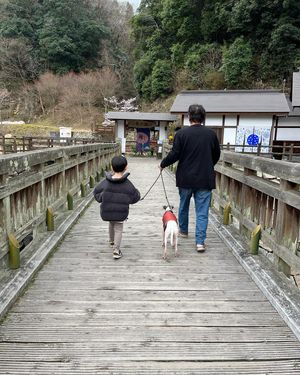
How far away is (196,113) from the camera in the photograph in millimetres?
3816

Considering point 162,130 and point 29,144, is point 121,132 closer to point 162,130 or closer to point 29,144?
point 162,130

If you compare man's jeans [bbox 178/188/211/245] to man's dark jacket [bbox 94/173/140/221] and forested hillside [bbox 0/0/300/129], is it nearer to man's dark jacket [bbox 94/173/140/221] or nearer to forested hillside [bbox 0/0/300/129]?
man's dark jacket [bbox 94/173/140/221]

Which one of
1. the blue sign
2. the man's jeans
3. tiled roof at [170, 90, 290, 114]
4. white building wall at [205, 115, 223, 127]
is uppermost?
tiled roof at [170, 90, 290, 114]

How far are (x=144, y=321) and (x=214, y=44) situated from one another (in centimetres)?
3399

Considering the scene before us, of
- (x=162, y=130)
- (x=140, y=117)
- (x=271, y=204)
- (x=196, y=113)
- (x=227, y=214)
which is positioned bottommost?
(x=227, y=214)

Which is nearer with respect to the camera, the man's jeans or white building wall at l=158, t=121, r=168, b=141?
the man's jeans

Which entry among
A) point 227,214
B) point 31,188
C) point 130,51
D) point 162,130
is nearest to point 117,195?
point 31,188

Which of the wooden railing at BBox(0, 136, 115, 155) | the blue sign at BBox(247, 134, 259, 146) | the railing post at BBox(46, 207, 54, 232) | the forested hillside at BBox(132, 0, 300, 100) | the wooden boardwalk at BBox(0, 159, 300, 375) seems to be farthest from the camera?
the forested hillside at BBox(132, 0, 300, 100)

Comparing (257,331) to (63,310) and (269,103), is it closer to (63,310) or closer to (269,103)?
(63,310)

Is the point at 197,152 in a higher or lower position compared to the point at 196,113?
lower

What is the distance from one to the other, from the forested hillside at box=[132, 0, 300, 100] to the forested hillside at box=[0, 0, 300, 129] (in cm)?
8

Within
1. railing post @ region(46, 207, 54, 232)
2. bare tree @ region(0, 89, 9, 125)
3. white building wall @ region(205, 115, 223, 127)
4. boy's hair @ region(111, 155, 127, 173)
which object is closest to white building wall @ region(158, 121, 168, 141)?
white building wall @ region(205, 115, 223, 127)

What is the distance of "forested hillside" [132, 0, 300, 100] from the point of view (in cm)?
2806

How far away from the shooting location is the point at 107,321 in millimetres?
2355
